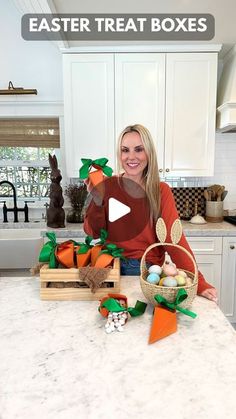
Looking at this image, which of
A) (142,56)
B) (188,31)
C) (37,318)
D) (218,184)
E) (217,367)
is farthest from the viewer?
(218,184)

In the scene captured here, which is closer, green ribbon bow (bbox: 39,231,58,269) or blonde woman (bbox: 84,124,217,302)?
green ribbon bow (bbox: 39,231,58,269)

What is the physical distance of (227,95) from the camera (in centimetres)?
253

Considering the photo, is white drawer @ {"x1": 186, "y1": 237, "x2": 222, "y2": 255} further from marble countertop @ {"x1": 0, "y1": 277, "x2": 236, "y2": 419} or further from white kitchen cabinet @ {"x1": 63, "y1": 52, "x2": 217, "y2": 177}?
marble countertop @ {"x1": 0, "y1": 277, "x2": 236, "y2": 419}

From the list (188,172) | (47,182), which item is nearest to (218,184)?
(188,172)

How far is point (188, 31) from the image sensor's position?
2.26 meters

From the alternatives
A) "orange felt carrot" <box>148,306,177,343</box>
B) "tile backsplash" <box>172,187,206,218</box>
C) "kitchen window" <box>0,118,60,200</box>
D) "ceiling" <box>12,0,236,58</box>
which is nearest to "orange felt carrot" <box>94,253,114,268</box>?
"orange felt carrot" <box>148,306,177,343</box>

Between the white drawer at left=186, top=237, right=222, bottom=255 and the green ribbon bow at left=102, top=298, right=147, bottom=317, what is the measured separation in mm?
1662

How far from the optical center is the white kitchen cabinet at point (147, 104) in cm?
254

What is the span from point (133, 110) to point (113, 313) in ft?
6.80

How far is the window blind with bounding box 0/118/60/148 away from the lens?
2984 millimetres

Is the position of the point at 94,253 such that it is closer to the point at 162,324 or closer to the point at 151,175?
the point at 162,324

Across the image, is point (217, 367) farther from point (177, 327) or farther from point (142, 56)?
point (142, 56)

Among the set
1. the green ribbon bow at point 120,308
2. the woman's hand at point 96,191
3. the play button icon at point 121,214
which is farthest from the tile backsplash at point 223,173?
the green ribbon bow at point 120,308

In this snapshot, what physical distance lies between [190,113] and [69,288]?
2071mm
